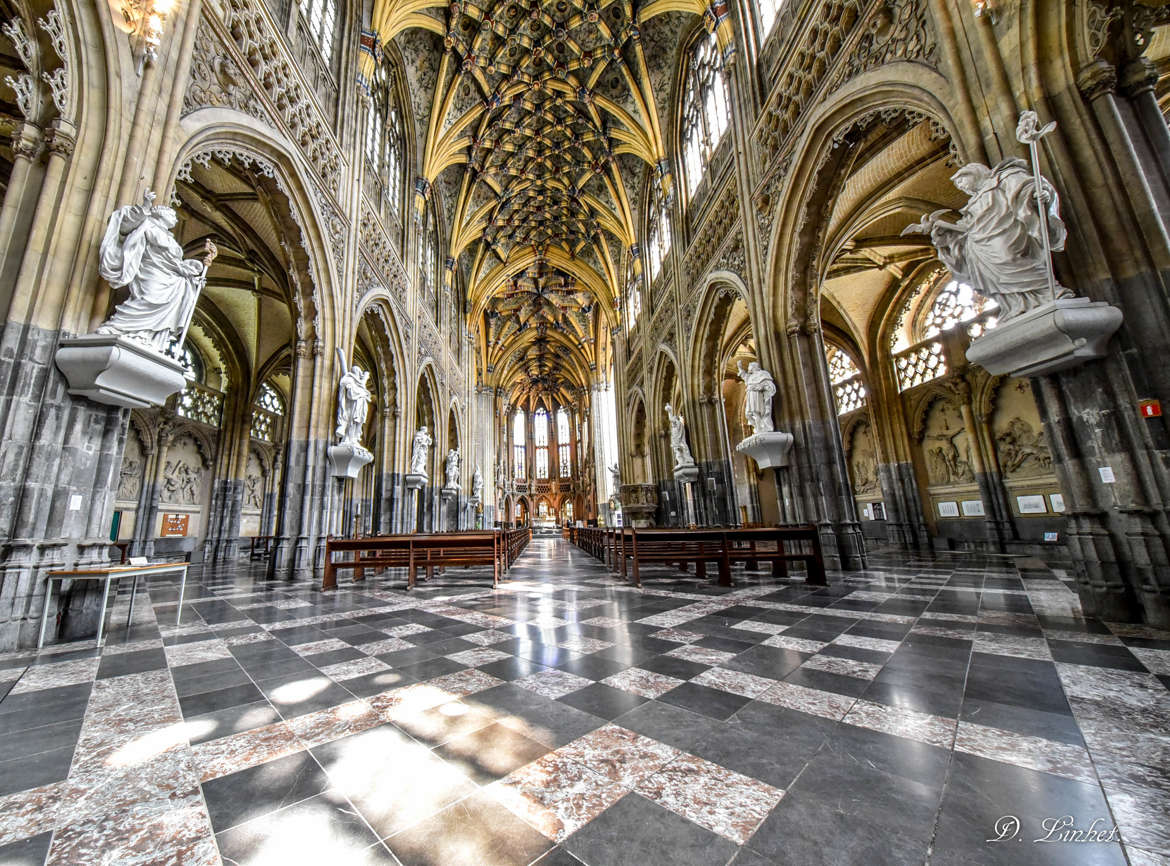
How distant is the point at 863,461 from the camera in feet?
47.4

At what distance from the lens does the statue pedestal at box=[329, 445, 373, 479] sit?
7887 mm

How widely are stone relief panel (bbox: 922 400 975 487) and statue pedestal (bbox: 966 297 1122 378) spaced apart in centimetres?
1005

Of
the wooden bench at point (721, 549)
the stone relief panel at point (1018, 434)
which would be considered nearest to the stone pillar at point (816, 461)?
the wooden bench at point (721, 549)

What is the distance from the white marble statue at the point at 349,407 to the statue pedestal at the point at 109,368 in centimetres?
415

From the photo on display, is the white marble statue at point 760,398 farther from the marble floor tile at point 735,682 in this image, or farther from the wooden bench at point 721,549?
the marble floor tile at point 735,682

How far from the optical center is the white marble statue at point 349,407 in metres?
8.13

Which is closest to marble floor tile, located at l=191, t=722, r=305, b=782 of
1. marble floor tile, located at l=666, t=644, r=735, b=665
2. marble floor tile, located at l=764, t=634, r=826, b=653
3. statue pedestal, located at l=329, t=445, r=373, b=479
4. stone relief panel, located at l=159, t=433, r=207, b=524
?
marble floor tile, located at l=666, t=644, r=735, b=665

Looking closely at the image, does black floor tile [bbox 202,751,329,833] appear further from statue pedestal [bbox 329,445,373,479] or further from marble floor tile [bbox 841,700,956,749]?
statue pedestal [bbox 329,445,373,479]

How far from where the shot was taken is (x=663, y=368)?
1562 centimetres

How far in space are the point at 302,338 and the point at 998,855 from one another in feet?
31.8

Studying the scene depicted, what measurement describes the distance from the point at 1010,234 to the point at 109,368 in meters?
7.43

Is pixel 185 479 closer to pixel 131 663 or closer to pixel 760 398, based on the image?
pixel 131 663

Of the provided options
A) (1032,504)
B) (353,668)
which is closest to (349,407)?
(353,668)

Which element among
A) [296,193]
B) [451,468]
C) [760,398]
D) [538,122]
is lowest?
[760,398]
